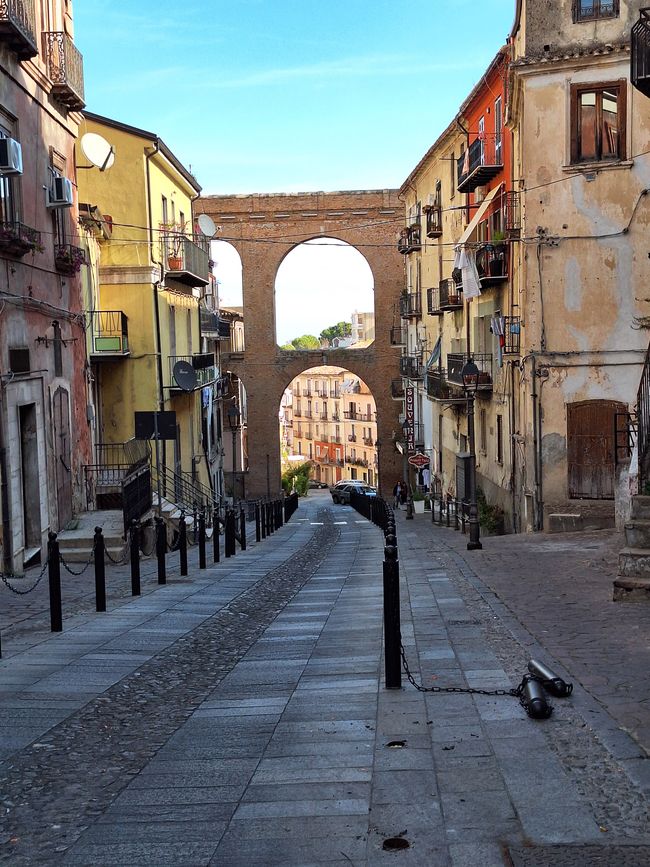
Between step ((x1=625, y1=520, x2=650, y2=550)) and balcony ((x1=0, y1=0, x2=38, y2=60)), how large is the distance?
32.6 ft

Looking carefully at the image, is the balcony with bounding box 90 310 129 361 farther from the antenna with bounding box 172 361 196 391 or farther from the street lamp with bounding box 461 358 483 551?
the street lamp with bounding box 461 358 483 551

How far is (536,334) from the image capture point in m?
20.7

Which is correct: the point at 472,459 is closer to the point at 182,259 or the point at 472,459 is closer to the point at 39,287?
the point at 39,287

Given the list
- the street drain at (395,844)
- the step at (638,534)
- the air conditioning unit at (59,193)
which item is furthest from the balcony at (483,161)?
the street drain at (395,844)

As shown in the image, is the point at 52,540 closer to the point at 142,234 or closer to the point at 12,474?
the point at 12,474

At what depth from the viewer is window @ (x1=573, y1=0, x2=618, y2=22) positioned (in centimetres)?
1955

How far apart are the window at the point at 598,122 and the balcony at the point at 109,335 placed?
39.8ft

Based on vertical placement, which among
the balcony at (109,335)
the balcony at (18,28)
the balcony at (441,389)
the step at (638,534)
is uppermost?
the balcony at (18,28)

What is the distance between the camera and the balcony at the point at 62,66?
1609 cm

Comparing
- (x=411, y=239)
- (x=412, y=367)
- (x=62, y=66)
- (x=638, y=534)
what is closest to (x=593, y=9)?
(x=62, y=66)

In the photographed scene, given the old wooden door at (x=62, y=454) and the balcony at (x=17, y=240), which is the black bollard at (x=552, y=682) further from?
the old wooden door at (x=62, y=454)

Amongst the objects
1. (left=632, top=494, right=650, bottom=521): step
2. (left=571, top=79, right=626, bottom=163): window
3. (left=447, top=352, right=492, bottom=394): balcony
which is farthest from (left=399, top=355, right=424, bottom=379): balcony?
(left=632, top=494, right=650, bottom=521): step

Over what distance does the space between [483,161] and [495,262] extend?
11.9 feet

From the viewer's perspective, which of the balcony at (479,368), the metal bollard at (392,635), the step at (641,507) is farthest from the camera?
the balcony at (479,368)
